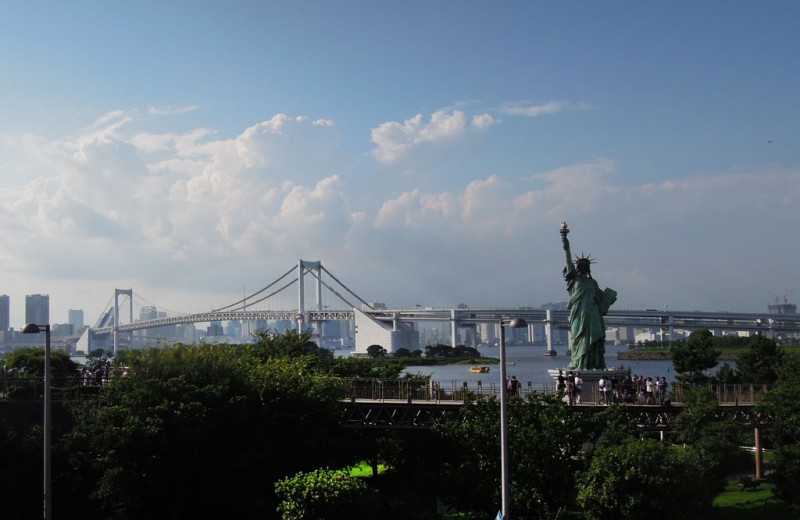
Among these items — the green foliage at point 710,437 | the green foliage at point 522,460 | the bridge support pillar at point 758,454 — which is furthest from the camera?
the bridge support pillar at point 758,454

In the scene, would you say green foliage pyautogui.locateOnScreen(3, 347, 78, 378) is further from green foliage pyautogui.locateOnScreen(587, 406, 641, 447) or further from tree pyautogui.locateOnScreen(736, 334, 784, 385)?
tree pyautogui.locateOnScreen(736, 334, 784, 385)

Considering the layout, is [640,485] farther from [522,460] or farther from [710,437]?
[710,437]

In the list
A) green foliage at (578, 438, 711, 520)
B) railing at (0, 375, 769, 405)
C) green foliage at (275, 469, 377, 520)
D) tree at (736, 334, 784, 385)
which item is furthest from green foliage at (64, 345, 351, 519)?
tree at (736, 334, 784, 385)

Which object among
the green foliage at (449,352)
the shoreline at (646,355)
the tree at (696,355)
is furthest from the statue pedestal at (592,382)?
the shoreline at (646,355)

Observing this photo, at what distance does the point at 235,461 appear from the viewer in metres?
20.4

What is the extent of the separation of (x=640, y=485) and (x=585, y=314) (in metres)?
7.36

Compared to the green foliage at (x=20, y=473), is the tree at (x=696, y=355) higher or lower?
higher

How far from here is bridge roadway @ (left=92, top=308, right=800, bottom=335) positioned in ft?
332

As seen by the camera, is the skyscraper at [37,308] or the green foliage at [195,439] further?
the skyscraper at [37,308]

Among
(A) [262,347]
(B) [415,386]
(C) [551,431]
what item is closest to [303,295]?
(A) [262,347]

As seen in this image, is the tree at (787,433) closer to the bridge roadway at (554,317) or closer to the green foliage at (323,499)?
the green foliage at (323,499)

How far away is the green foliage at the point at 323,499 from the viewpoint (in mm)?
16969

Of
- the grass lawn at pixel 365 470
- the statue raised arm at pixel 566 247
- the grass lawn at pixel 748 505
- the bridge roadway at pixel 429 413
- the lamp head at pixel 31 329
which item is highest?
the statue raised arm at pixel 566 247

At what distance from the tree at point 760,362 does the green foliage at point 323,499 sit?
2526cm
